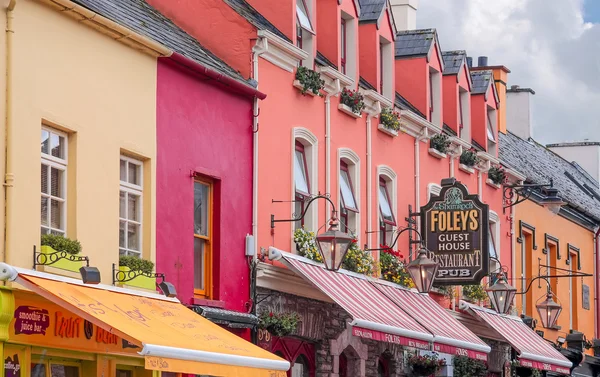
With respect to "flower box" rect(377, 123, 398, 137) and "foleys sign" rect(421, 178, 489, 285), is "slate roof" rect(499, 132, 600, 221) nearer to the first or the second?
"foleys sign" rect(421, 178, 489, 285)

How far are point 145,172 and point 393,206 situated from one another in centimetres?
969

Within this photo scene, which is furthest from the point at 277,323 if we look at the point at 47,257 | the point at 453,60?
the point at 453,60

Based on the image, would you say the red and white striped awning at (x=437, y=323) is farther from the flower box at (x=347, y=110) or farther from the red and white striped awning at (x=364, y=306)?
the flower box at (x=347, y=110)

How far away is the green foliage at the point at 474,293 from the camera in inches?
1242

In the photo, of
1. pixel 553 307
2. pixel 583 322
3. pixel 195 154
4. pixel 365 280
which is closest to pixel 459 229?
pixel 365 280

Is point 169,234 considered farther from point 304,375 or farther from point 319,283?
point 304,375

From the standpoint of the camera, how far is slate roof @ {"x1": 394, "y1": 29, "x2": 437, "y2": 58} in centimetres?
3066

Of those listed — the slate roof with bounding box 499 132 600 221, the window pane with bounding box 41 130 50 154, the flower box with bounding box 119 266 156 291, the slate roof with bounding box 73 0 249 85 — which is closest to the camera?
the window pane with bounding box 41 130 50 154

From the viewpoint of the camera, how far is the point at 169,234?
19484mm

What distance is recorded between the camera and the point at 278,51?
2275 centimetres

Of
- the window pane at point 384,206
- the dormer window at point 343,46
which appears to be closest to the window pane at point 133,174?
the dormer window at point 343,46

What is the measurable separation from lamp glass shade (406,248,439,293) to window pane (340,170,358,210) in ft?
5.65

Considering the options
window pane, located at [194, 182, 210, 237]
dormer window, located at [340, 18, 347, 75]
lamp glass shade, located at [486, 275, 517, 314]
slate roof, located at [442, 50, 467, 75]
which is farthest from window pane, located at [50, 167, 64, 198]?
slate roof, located at [442, 50, 467, 75]

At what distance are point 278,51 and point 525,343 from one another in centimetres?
→ 1102
